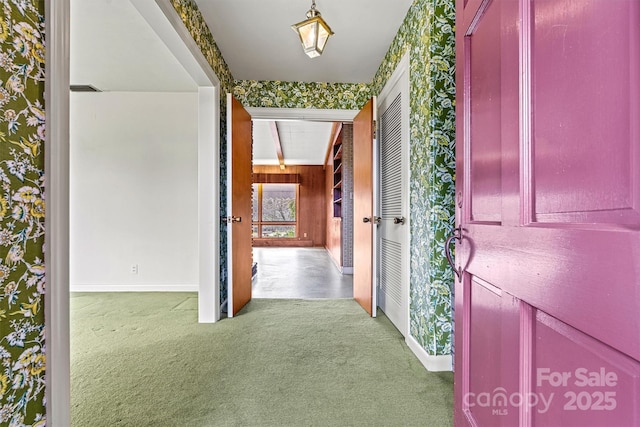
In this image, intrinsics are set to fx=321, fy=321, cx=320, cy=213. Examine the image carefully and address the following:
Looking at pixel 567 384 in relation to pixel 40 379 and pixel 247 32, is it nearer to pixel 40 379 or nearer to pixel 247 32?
pixel 40 379

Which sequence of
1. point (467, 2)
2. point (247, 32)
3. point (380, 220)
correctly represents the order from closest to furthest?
1. point (467, 2)
2. point (247, 32)
3. point (380, 220)

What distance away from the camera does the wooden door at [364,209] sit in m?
2.92

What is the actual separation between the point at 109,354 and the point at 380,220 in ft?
7.91

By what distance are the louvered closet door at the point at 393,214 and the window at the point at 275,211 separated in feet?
23.4

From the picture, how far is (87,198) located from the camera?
388 cm

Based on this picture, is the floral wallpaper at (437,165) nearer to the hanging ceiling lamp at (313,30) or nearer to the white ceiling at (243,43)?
the white ceiling at (243,43)

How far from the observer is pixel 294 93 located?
3500 millimetres

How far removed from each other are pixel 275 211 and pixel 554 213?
390 inches

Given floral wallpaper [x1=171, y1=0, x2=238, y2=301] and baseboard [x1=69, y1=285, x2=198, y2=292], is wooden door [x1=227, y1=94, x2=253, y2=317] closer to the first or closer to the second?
floral wallpaper [x1=171, y1=0, x2=238, y2=301]

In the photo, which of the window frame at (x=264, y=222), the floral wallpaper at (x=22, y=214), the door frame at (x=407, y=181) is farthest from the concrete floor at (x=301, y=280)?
the window frame at (x=264, y=222)

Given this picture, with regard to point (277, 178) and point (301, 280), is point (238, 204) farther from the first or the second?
point (277, 178)

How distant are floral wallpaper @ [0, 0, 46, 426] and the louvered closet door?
201 centimetres

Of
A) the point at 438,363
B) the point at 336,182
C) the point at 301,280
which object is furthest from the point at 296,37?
the point at 336,182

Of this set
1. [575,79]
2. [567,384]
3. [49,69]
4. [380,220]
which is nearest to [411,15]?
[380,220]
